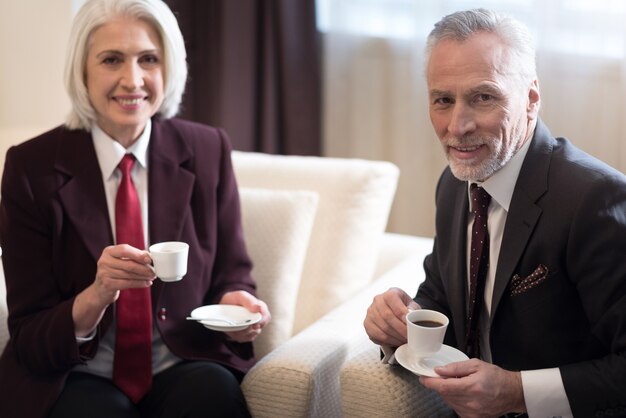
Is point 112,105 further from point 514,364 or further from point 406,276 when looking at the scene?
point 514,364

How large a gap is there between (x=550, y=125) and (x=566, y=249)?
1.60m

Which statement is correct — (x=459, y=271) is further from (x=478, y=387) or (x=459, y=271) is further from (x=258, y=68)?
(x=258, y=68)

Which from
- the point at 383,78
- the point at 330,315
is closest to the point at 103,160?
the point at 330,315

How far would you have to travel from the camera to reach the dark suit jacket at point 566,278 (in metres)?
1.44

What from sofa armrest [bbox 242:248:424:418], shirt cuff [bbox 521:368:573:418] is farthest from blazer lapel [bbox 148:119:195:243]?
shirt cuff [bbox 521:368:573:418]

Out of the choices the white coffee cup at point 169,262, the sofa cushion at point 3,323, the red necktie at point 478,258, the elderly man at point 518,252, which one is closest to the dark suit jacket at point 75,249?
the sofa cushion at point 3,323

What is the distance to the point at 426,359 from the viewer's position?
1.53 meters

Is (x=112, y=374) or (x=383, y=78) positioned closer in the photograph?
(x=112, y=374)

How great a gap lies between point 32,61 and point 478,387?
196 cm

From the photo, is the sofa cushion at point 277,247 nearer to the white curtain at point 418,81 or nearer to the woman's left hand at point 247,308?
the woman's left hand at point 247,308

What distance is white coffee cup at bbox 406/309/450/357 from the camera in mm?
1448

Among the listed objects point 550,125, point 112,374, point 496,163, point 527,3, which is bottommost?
point 112,374

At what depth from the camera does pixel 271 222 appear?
226cm

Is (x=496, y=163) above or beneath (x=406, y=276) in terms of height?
above
